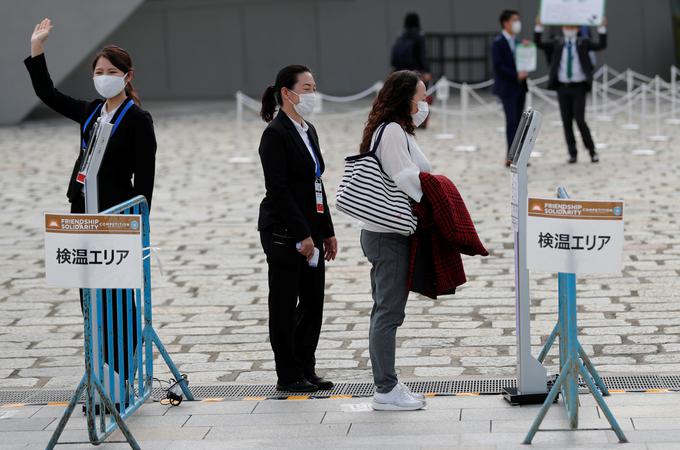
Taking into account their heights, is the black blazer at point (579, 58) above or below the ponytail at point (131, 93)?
below

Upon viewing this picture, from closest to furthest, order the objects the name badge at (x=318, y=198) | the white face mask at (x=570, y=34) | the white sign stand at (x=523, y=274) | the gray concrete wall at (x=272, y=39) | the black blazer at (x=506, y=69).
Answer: the white sign stand at (x=523, y=274) < the name badge at (x=318, y=198) < the black blazer at (x=506, y=69) < the white face mask at (x=570, y=34) < the gray concrete wall at (x=272, y=39)

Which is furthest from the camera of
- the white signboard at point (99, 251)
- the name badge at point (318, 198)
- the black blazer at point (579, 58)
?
the black blazer at point (579, 58)

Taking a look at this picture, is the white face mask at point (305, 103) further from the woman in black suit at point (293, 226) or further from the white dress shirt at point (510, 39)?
the white dress shirt at point (510, 39)

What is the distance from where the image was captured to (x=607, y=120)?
21625 mm

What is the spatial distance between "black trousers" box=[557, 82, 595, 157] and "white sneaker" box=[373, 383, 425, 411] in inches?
391

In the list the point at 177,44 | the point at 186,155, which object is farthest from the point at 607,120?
the point at 177,44

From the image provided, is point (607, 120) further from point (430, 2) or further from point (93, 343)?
point (93, 343)

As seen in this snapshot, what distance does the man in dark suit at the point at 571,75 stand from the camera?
1530 cm

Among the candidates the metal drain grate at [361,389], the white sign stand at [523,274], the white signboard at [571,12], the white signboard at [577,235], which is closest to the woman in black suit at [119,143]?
the metal drain grate at [361,389]

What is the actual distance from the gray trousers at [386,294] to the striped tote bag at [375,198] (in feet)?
0.40

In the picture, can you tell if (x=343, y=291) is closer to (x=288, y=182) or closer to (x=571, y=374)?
(x=288, y=182)

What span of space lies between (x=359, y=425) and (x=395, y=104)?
1593 mm

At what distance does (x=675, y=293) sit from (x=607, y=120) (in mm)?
13479

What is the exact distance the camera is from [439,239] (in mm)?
6004
